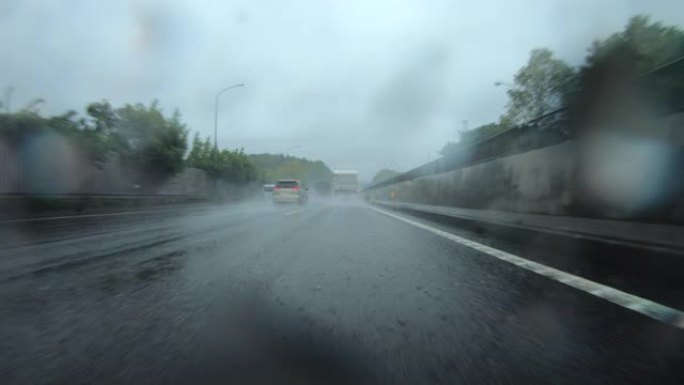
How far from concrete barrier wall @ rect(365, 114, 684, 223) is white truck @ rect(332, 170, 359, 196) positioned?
4982 cm

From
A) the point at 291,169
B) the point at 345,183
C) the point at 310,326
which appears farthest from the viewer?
the point at 291,169

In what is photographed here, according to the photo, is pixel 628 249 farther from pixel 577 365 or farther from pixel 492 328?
pixel 577 365

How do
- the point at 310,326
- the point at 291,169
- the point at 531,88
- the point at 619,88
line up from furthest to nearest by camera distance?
the point at 291,169 → the point at 531,88 → the point at 619,88 → the point at 310,326

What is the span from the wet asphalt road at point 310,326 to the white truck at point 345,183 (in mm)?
57971

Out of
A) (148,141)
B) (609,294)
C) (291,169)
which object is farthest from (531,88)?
(291,169)

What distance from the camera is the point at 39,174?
2194cm

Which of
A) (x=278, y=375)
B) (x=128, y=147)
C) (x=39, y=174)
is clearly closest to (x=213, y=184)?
(x=128, y=147)

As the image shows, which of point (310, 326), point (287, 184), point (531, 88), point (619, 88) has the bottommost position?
point (310, 326)

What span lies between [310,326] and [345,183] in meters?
62.1

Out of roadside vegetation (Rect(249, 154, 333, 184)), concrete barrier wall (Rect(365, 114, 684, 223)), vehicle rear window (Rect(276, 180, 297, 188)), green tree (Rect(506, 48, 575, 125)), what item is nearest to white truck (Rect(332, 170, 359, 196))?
green tree (Rect(506, 48, 575, 125))

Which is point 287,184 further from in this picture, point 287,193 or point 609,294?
point 609,294

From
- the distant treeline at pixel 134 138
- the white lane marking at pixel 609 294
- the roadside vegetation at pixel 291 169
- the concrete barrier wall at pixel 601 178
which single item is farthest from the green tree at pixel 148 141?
Answer: the roadside vegetation at pixel 291 169

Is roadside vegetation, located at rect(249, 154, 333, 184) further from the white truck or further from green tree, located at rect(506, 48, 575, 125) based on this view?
green tree, located at rect(506, 48, 575, 125)

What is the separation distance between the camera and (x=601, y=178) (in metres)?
8.95
